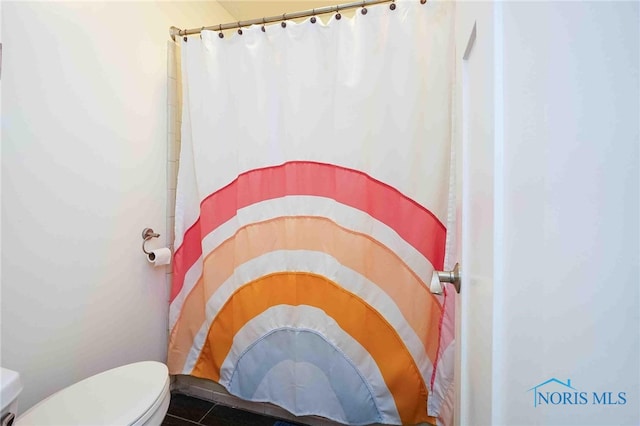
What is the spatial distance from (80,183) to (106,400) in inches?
32.5

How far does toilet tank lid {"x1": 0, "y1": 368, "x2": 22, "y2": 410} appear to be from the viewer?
0.57 metres

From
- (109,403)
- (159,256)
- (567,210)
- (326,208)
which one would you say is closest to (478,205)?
(567,210)

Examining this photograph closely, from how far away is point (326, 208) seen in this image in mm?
1229

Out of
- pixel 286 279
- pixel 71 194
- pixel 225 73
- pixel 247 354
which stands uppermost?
pixel 225 73

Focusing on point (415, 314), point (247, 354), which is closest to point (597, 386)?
point (415, 314)

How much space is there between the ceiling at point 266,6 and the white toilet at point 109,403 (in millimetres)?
2065

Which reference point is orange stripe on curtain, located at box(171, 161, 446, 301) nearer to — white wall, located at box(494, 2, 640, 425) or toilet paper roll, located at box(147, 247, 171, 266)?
toilet paper roll, located at box(147, 247, 171, 266)

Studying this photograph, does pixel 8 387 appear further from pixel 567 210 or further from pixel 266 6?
pixel 266 6

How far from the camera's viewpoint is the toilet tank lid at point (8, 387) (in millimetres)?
574

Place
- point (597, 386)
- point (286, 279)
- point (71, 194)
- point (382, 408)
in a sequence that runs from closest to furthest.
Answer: point (597, 386), point (71, 194), point (382, 408), point (286, 279)

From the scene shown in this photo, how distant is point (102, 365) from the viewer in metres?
1.18

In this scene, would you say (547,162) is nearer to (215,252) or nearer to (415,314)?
(415,314)

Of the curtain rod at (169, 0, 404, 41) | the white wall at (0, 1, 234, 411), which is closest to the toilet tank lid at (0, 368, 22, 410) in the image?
the white wall at (0, 1, 234, 411)

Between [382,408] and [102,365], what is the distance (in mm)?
1272
